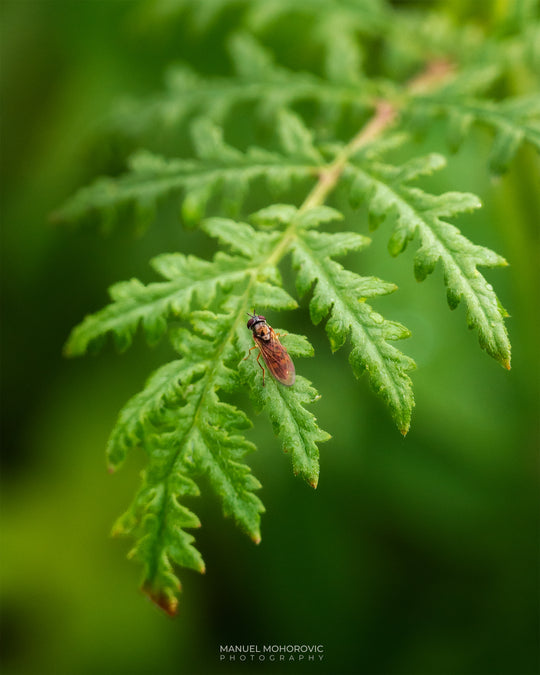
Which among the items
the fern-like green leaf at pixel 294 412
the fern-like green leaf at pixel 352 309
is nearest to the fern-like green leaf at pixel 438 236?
the fern-like green leaf at pixel 352 309

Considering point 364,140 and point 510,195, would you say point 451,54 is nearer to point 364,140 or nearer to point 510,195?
point 510,195

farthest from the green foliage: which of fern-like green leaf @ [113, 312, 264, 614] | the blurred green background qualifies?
the blurred green background

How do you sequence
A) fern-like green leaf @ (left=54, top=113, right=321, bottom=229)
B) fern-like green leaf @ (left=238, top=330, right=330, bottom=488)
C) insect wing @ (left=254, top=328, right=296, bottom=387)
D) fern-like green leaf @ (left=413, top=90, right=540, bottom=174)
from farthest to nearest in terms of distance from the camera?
fern-like green leaf @ (left=54, top=113, right=321, bottom=229) → fern-like green leaf @ (left=413, top=90, right=540, bottom=174) → insect wing @ (left=254, top=328, right=296, bottom=387) → fern-like green leaf @ (left=238, top=330, right=330, bottom=488)

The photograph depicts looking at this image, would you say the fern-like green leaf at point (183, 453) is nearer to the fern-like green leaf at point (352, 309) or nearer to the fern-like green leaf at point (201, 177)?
the fern-like green leaf at point (352, 309)

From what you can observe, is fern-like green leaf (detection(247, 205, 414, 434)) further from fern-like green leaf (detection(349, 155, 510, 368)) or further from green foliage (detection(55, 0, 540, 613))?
fern-like green leaf (detection(349, 155, 510, 368))

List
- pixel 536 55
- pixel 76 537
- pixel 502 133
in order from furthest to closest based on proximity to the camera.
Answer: pixel 76 537 < pixel 536 55 < pixel 502 133

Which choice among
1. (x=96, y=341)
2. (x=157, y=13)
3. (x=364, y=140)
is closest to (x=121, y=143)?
(x=157, y=13)

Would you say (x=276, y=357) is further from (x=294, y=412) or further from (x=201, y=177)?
(x=201, y=177)
